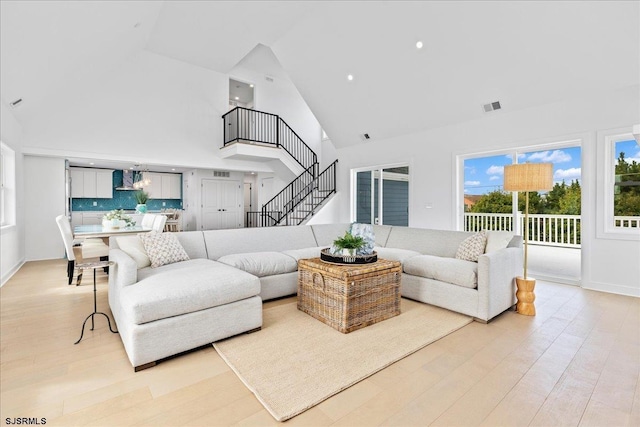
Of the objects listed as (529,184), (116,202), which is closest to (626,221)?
(529,184)

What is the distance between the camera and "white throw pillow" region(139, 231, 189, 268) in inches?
128

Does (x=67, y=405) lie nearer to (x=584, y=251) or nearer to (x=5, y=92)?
(x=5, y=92)

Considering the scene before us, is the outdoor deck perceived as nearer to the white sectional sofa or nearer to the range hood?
the white sectional sofa

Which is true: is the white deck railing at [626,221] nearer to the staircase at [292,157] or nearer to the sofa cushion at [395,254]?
the sofa cushion at [395,254]

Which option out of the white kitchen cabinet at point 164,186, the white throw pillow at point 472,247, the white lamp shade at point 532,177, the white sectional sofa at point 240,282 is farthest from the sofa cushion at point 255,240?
the white kitchen cabinet at point 164,186

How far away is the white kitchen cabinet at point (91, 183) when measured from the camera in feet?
27.6

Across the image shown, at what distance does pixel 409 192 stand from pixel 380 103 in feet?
6.46

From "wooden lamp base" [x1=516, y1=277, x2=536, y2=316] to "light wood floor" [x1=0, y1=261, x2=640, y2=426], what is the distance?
28 cm

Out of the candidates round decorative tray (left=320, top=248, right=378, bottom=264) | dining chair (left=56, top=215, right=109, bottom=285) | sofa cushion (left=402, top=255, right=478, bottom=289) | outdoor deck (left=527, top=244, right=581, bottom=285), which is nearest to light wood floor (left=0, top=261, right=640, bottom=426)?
sofa cushion (left=402, top=255, right=478, bottom=289)

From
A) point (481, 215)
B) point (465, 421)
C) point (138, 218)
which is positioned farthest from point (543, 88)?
point (138, 218)

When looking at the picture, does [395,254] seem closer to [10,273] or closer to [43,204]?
[10,273]

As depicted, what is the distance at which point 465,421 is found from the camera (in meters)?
1.68

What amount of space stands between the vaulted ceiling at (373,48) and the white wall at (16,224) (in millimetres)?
326

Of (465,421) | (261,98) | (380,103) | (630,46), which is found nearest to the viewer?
(465,421)
